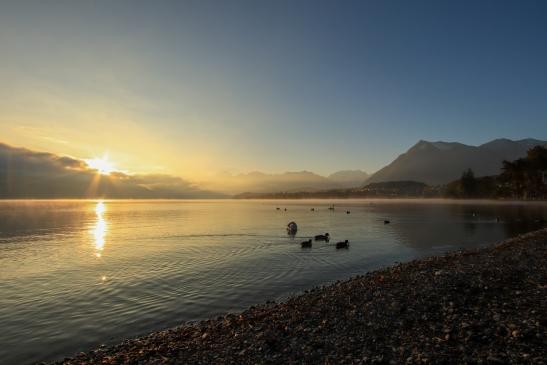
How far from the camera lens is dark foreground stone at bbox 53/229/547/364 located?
1054cm

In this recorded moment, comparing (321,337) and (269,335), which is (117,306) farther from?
(321,337)

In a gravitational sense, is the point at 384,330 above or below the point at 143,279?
above

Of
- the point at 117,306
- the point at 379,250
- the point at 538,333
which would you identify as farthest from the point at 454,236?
the point at 117,306

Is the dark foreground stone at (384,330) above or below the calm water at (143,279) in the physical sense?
above

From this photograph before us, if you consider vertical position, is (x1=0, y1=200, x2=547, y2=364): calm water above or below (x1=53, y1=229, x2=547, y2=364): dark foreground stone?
below

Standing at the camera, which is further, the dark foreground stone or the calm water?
the calm water

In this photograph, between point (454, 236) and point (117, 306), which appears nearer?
point (117, 306)

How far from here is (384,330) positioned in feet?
41.9

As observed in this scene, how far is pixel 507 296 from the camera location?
50.1 ft

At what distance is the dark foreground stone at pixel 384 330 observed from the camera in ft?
34.6

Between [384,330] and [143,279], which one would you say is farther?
[143,279]

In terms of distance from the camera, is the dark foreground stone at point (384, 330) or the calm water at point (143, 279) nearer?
the dark foreground stone at point (384, 330)

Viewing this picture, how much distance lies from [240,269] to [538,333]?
24038 millimetres

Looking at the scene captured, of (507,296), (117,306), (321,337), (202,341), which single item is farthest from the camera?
(117,306)
